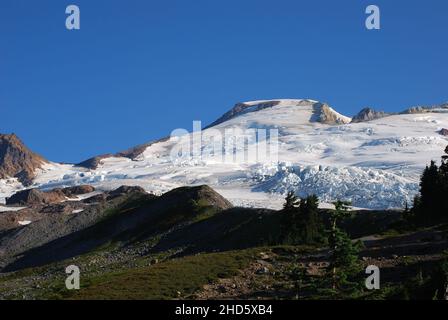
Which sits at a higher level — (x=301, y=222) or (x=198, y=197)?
(x=198, y=197)

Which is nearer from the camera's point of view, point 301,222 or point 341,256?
point 341,256

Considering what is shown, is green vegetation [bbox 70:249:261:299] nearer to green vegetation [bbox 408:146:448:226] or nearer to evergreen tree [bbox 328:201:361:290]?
evergreen tree [bbox 328:201:361:290]

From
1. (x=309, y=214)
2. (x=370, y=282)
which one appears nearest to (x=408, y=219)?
(x=309, y=214)

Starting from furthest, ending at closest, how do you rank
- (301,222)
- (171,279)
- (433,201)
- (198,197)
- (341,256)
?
(198,197)
(301,222)
(433,201)
(171,279)
(341,256)

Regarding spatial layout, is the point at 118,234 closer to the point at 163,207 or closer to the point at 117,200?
the point at 163,207

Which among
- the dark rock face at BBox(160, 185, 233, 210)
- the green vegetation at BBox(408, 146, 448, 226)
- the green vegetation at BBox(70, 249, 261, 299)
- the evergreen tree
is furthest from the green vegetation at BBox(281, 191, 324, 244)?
the dark rock face at BBox(160, 185, 233, 210)

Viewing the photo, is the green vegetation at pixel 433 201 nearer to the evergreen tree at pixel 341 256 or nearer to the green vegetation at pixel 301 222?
the green vegetation at pixel 301 222

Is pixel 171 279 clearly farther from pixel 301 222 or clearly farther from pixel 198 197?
pixel 198 197

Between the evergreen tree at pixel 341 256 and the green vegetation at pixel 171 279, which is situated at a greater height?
A: the evergreen tree at pixel 341 256

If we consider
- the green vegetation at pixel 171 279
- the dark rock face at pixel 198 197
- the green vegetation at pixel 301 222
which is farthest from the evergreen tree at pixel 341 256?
the dark rock face at pixel 198 197

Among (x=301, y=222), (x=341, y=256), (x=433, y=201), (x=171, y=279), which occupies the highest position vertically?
Answer: (x=433, y=201)

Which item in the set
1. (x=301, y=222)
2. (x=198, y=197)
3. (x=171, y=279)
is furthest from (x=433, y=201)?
(x=198, y=197)

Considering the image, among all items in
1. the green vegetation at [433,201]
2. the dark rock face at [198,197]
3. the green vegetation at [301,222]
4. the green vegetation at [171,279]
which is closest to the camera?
the green vegetation at [171,279]
